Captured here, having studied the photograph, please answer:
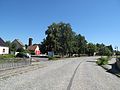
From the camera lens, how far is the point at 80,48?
5472 inches

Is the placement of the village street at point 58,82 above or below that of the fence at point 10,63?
below

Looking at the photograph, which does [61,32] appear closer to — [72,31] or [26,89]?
[72,31]

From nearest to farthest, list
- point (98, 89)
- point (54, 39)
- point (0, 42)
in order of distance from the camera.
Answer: point (98, 89) → point (0, 42) → point (54, 39)

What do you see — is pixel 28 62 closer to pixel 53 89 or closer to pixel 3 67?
pixel 3 67

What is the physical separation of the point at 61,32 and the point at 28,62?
221ft

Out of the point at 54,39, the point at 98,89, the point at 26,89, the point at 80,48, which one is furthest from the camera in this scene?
the point at 80,48

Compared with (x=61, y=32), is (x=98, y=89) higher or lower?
lower

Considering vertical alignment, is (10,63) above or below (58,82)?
above

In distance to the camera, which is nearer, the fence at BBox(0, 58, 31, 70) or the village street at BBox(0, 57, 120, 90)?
the village street at BBox(0, 57, 120, 90)

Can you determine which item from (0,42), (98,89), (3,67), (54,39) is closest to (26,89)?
(98,89)

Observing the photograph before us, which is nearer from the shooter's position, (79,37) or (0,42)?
(0,42)

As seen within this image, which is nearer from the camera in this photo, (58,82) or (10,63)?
(58,82)

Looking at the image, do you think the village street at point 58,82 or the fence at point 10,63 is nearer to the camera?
the village street at point 58,82

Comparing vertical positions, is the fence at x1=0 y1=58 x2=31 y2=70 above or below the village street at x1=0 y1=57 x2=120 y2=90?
above
